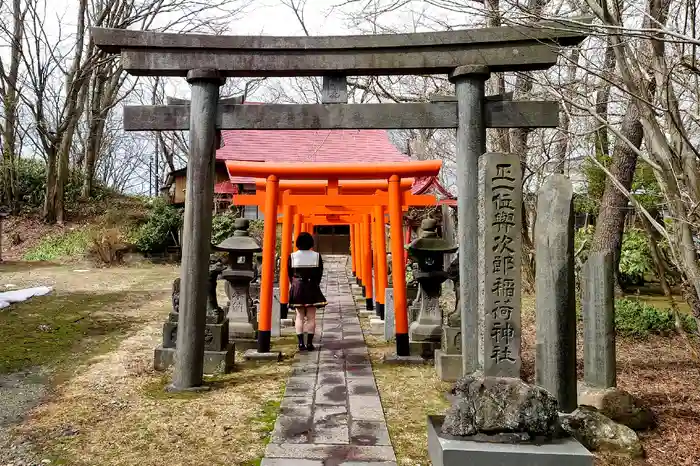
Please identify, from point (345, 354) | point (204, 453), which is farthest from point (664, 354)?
point (204, 453)

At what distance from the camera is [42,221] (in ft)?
72.2

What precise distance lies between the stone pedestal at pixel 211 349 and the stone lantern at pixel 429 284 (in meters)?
2.68

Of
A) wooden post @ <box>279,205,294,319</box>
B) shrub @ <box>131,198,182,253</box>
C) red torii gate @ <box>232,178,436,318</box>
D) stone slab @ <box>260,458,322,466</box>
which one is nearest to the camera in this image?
stone slab @ <box>260,458,322,466</box>

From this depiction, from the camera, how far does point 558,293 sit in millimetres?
4160

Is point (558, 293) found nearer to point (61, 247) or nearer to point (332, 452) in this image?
point (332, 452)

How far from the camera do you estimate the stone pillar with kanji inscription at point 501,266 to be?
3.82m

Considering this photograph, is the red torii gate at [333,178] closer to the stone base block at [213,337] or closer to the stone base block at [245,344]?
the stone base block at [245,344]

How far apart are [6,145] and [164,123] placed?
2123 centimetres

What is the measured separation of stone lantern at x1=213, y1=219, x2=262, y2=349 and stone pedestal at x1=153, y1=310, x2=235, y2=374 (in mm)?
1426

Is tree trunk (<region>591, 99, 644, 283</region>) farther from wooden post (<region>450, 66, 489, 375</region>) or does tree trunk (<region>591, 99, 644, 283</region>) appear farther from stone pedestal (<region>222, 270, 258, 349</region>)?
stone pedestal (<region>222, 270, 258, 349</region>)

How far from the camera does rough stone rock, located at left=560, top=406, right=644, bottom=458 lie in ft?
12.5

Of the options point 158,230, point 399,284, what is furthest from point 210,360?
point 158,230

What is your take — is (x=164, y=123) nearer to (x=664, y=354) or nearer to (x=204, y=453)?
(x=204, y=453)

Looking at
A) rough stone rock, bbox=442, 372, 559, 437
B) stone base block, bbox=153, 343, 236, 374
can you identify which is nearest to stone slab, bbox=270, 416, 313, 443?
rough stone rock, bbox=442, 372, 559, 437
